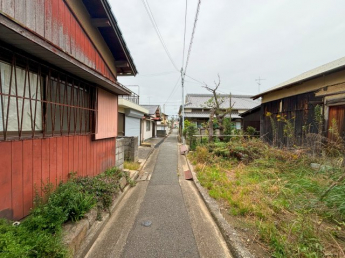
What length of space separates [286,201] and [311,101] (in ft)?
18.0

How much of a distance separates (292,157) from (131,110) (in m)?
9.48

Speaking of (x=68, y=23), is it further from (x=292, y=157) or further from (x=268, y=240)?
(x=292, y=157)

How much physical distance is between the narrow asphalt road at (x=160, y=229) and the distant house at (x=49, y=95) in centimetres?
132

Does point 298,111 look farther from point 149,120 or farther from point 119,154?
point 149,120

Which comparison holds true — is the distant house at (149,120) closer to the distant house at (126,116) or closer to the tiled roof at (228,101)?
the distant house at (126,116)

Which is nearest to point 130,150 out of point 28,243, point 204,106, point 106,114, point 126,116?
point 106,114

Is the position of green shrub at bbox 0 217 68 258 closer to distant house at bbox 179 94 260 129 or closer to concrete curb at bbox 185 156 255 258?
concrete curb at bbox 185 156 255 258

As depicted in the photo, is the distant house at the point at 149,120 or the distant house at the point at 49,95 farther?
the distant house at the point at 149,120

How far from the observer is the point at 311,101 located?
6.88m

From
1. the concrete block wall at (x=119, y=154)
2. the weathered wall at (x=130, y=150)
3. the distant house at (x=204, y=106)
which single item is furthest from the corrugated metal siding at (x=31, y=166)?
the distant house at (x=204, y=106)

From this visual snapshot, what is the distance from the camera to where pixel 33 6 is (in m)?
2.58

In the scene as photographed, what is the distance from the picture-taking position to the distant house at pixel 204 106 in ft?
77.9

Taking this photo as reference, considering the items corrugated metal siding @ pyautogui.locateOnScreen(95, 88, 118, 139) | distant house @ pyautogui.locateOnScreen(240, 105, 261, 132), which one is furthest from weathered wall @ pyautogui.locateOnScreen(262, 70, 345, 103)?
corrugated metal siding @ pyautogui.locateOnScreen(95, 88, 118, 139)

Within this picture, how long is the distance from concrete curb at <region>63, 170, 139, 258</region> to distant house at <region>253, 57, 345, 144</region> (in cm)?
704
